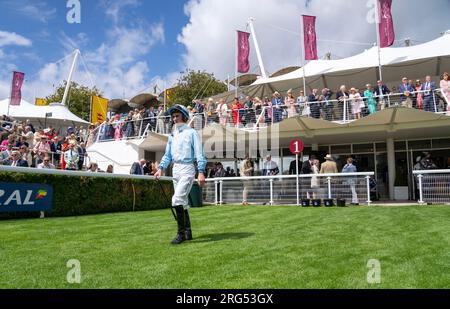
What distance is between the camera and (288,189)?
15.0m

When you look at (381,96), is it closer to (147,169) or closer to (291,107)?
(291,107)

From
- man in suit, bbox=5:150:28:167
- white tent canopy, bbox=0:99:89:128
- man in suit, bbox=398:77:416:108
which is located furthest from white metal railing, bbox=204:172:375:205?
white tent canopy, bbox=0:99:89:128

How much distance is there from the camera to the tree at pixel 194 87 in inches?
1706

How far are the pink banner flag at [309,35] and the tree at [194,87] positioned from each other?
22.5m

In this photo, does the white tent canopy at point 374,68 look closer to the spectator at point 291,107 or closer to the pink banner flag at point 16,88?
the spectator at point 291,107

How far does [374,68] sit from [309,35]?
3706mm

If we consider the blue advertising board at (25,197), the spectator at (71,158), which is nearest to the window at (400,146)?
the spectator at (71,158)

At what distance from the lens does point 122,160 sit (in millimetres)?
22766

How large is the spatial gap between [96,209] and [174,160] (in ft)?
22.6

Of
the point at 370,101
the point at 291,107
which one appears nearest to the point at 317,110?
the point at 291,107

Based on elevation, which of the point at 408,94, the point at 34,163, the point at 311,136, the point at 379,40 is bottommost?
the point at 34,163

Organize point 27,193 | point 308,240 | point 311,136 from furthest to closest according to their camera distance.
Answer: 1. point 311,136
2. point 27,193
3. point 308,240
